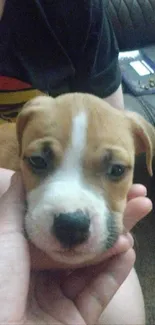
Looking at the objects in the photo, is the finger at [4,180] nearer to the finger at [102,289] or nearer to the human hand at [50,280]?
the human hand at [50,280]

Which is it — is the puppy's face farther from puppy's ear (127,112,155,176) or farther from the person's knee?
the person's knee

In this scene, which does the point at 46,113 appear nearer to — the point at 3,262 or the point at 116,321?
the point at 3,262

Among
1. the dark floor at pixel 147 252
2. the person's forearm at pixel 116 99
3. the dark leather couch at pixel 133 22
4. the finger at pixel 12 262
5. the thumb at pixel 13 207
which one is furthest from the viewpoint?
the dark leather couch at pixel 133 22

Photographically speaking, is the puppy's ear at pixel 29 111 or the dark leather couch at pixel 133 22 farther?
the dark leather couch at pixel 133 22

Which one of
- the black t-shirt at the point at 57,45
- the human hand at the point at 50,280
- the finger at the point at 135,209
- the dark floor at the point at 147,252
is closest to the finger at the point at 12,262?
the human hand at the point at 50,280

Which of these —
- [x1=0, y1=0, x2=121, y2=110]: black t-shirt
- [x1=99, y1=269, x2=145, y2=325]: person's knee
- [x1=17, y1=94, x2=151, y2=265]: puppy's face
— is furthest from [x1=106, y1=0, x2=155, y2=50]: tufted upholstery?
[x1=99, y1=269, x2=145, y2=325]: person's knee

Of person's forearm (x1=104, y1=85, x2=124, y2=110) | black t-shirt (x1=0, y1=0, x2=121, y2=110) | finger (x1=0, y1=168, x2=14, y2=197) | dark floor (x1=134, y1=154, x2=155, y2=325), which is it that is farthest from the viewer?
dark floor (x1=134, y1=154, x2=155, y2=325)

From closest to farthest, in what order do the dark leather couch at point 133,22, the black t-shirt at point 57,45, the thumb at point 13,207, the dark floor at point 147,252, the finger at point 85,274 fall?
the thumb at point 13,207, the finger at point 85,274, the black t-shirt at point 57,45, the dark floor at point 147,252, the dark leather couch at point 133,22

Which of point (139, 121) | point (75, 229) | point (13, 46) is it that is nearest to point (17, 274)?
point (75, 229)

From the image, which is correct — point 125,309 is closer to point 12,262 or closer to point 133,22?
point 12,262
